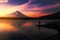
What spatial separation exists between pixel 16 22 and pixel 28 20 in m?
0.15

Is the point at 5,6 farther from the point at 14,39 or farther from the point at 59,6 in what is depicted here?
the point at 59,6

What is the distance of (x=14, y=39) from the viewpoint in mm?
3496

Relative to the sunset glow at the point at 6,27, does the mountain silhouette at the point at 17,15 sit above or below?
above

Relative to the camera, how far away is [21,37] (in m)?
3.50

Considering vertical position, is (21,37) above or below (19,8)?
below

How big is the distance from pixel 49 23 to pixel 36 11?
Result: 0.21m

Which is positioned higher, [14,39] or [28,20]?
[28,20]

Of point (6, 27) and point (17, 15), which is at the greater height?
point (17, 15)

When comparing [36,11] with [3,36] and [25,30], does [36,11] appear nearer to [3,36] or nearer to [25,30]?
[25,30]

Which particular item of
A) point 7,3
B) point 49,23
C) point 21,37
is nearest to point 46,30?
point 49,23

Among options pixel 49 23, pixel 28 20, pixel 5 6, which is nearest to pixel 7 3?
pixel 5 6

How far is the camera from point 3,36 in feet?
11.5

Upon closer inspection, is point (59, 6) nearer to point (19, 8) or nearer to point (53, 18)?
point (53, 18)

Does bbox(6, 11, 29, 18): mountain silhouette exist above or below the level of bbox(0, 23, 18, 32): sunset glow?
above
